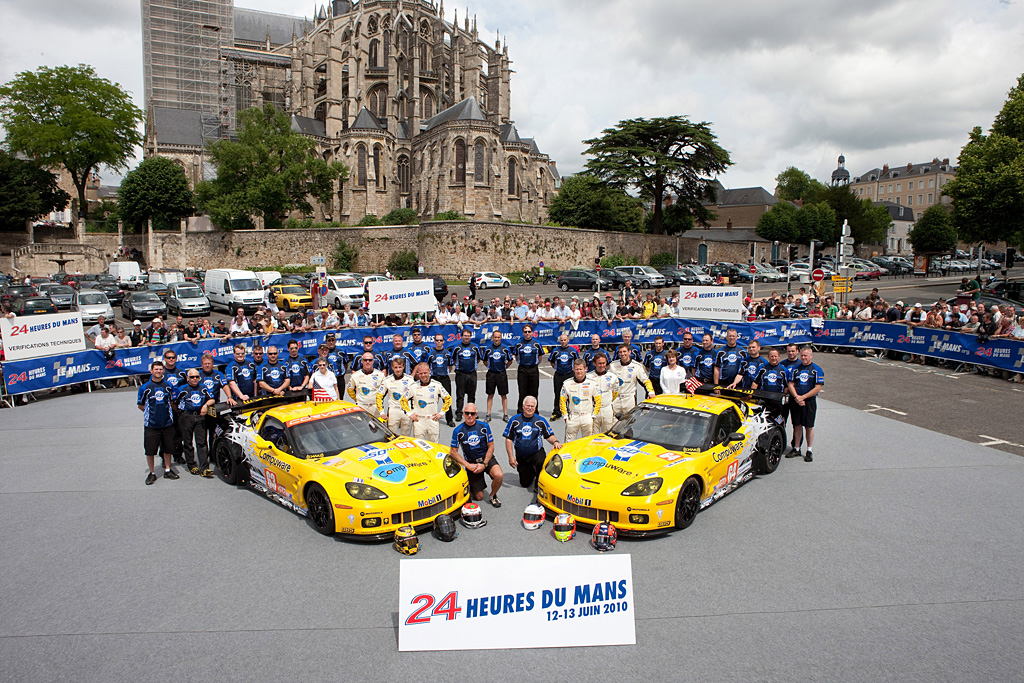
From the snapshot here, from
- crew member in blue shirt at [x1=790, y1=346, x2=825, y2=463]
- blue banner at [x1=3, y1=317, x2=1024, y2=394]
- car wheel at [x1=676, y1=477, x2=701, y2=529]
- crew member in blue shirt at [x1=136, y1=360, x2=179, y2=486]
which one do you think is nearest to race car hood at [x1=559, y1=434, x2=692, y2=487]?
car wheel at [x1=676, y1=477, x2=701, y2=529]

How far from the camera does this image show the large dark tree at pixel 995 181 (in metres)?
35.2

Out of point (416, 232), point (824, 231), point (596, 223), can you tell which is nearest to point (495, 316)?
point (416, 232)

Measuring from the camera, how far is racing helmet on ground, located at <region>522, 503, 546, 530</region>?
7.44m

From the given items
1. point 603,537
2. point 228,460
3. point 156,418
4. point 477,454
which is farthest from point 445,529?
point 156,418

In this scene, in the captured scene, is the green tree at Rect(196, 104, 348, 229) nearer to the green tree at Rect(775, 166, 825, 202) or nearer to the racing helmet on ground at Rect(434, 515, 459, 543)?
the racing helmet on ground at Rect(434, 515, 459, 543)

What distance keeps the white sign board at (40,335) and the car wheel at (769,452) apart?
1566 centimetres

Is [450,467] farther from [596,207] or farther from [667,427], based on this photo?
[596,207]

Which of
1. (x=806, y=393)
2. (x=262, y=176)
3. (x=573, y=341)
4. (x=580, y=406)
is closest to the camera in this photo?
(x=580, y=406)

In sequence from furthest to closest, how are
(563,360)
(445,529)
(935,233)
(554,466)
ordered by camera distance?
(935,233)
(563,360)
(554,466)
(445,529)

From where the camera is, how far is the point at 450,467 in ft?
26.0

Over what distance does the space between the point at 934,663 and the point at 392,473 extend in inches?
209

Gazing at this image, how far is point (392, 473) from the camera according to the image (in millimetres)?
7461

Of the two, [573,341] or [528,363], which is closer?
[528,363]

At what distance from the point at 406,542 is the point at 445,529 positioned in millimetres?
474
